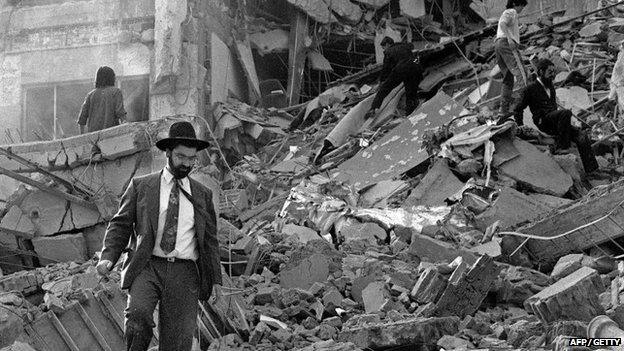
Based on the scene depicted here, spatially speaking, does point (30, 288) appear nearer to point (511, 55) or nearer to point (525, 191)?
point (525, 191)

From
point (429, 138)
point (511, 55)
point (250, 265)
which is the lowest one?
point (250, 265)

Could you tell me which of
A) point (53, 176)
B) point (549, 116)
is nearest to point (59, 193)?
point (53, 176)

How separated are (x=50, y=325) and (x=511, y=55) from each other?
25.5 feet

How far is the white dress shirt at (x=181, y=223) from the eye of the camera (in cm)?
600

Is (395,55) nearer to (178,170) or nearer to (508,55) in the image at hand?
(508,55)

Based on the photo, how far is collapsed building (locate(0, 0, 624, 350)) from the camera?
7.78m

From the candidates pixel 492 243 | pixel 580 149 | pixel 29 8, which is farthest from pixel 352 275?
pixel 29 8

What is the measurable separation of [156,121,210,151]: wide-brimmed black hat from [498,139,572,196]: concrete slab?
6.33 meters

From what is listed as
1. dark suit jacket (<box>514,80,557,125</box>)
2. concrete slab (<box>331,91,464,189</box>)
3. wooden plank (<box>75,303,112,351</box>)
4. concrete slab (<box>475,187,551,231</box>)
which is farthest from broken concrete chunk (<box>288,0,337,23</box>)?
wooden plank (<box>75,303,112,351</box>)

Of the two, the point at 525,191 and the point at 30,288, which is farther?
the point at 525,191

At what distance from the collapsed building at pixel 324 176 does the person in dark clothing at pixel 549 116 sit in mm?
161

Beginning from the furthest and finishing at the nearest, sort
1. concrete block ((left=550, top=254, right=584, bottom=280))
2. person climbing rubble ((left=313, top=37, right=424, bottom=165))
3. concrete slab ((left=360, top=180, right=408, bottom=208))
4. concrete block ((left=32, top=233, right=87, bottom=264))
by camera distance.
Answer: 1. person climbing rubble ((left=313, top=37, right=424, bottom=165))
2. concrete slab ((left=360, top=180, right=408, bottom=208))
3. concrete block ((left=32, top=233, right=87, bottom=264))
4. concrete block ((left=550, top=254, right=584, bottom=280))

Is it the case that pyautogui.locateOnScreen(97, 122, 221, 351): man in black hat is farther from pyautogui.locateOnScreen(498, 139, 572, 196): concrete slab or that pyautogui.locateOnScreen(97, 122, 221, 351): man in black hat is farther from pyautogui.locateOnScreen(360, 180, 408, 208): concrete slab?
pyautogui.locateOnScreen(498, 139, 572, 196): concrete slab

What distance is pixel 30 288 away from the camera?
8070 mm
